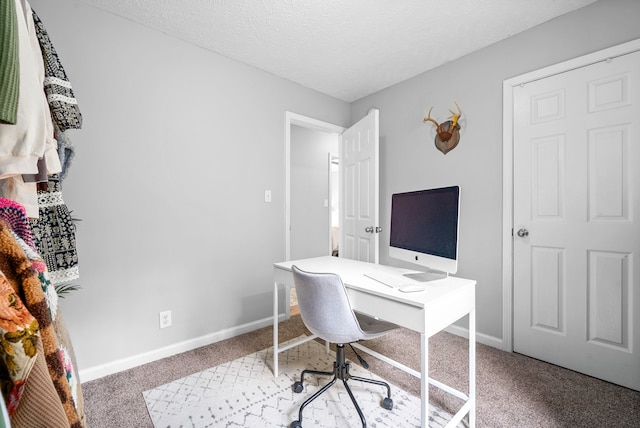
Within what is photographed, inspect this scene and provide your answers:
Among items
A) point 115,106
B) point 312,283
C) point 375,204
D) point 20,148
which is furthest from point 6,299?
point 375,204

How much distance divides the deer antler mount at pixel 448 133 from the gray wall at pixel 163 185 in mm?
1468

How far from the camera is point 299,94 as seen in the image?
3029mm

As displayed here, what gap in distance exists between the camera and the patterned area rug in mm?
1509

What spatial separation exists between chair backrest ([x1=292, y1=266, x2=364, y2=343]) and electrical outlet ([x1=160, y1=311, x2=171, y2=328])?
1.31 m

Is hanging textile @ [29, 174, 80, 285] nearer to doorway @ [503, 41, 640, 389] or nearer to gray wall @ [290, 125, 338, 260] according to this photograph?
doorway @ [503, 41, 640, 389]

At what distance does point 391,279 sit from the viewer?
1.54m

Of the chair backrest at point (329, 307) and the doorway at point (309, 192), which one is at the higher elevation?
the doorway at point (309, 192)

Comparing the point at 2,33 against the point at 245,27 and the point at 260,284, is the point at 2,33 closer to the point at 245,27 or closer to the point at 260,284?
the point at 245,27

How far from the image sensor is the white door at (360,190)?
274 cm

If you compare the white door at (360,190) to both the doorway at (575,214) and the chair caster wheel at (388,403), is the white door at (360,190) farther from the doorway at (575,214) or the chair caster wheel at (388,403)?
the chair caster wheel at (388,403)

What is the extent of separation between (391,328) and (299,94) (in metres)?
2.42

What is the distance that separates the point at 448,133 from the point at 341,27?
49.5 inches

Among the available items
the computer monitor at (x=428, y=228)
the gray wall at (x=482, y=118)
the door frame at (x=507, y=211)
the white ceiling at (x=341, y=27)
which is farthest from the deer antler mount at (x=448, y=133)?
the computer monitor at (x=428, y=228)

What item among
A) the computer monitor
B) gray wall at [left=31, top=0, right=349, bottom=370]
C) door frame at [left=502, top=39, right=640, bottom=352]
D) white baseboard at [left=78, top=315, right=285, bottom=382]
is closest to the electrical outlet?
gray wall at [left=31, top=0, right=349, bottom=370]
